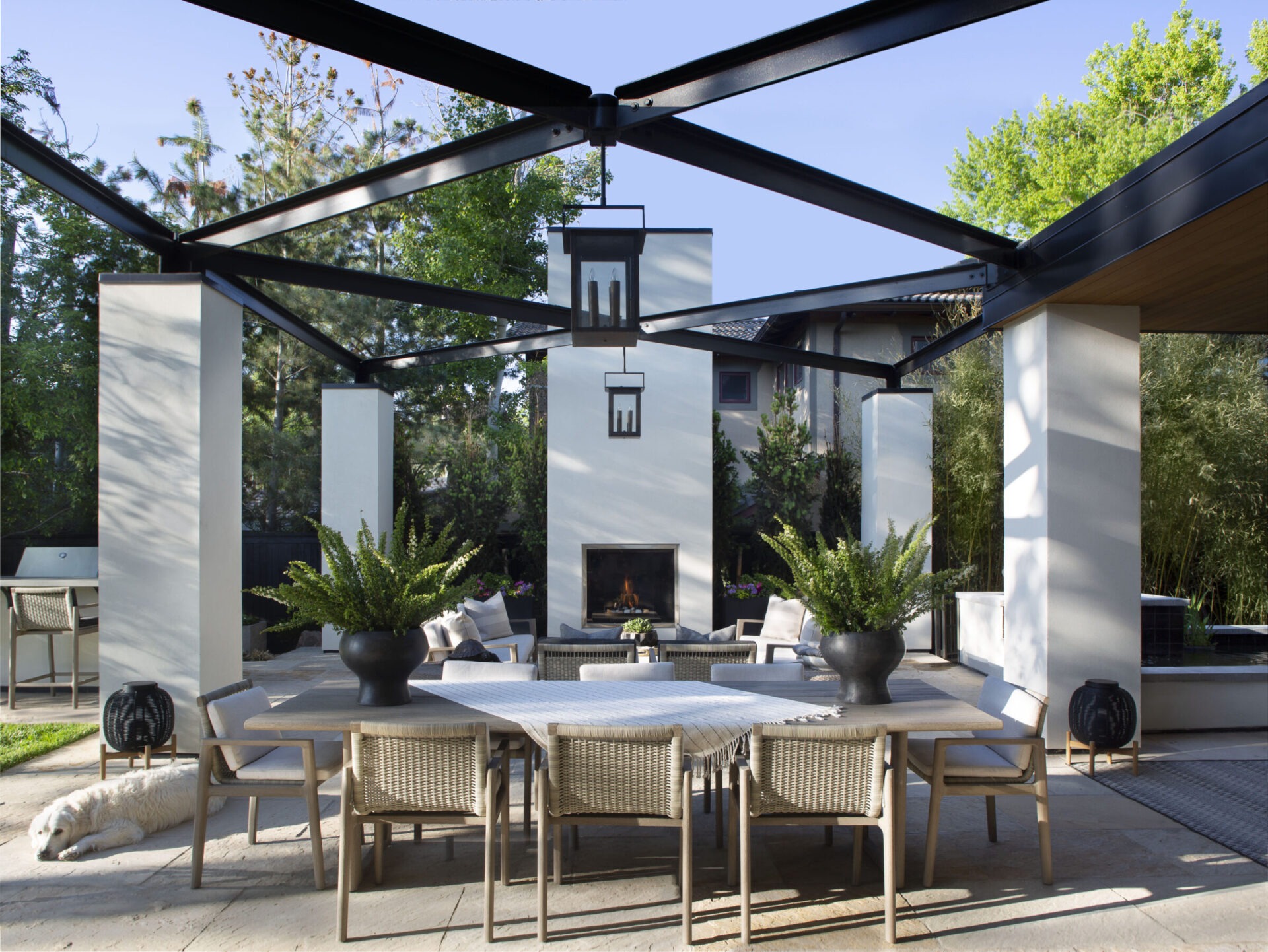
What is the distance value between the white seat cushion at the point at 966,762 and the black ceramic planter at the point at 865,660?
0.26 m

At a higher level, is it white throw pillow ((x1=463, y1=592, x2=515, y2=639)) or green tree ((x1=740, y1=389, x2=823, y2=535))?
green tree ((x1=740, y1=389, x2=823, y2=535))

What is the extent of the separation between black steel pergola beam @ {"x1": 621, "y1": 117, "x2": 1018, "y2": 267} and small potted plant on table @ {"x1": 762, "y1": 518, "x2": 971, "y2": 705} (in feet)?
5.96

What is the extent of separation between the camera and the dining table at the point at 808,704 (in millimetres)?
3219

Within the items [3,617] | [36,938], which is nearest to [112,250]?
[3,617]

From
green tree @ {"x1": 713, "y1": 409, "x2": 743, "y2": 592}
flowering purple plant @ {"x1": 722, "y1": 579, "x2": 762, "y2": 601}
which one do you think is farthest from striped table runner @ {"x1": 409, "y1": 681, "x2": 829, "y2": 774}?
green tree @ {"x1": 713, "y1": 409, "x2": 743, "y2": 592}

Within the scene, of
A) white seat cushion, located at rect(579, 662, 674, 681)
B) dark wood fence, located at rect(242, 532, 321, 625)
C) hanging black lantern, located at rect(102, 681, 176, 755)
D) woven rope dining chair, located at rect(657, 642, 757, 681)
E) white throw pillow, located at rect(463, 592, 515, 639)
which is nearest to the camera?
white seat cushion, located at rect(579, 662, 674, 681)

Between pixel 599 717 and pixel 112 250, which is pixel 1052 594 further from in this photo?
pixel 112 250

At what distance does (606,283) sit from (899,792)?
260 centimetres

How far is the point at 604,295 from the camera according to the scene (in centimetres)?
432

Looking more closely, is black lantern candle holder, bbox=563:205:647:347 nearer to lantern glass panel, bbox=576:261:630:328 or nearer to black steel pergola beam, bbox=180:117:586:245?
lantern glass panel, bbox=576:261:630:328

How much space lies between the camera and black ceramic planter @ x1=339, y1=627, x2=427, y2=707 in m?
3.49

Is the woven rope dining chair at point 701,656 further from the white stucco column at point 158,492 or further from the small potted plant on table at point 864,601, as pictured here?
the white stucco column at point 158,492

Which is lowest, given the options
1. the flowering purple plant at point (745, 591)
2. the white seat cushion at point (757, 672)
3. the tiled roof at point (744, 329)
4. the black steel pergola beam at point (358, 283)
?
the flowering purple plant at point (745, 591)

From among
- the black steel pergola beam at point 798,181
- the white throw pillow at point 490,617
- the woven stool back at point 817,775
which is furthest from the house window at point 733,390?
the woven stool back at point 817,775
